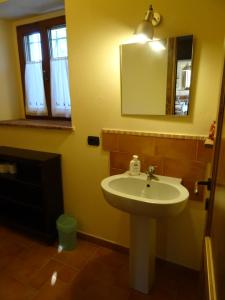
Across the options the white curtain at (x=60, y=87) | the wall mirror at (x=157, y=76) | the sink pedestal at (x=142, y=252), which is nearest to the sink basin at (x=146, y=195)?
the sink pedestal at (x=142, y=252)

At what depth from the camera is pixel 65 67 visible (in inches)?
90.4

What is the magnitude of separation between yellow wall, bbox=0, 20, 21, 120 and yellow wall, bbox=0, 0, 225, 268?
0.42 m

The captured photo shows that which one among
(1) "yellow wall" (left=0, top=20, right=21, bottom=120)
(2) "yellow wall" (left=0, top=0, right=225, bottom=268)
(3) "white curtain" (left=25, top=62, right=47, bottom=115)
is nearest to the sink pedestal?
(2) "yellow wall" (left=0, top=0, right=225, bottom=268)

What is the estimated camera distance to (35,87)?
256 cm

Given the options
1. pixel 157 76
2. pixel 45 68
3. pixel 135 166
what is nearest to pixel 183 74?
pixel 157 76

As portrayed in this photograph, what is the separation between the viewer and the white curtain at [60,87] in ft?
7.59

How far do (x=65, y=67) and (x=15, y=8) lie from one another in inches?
28.1

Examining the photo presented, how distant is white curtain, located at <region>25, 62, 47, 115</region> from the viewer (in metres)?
2.52

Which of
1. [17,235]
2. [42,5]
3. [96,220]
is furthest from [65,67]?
[17,235]

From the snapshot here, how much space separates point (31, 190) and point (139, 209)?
1485 millimetres

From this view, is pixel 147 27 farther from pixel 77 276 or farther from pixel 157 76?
pixel 77 276

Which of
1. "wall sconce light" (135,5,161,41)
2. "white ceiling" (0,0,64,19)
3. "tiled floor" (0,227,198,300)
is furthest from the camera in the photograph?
"white ceiling" (0,0,64,19)

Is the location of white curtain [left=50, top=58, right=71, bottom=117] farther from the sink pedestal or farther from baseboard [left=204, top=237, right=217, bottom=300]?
baseboard [left=204, top=237, right=217, bottom=300]

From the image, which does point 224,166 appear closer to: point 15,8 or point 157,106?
point 157,106
